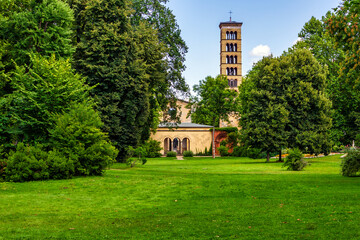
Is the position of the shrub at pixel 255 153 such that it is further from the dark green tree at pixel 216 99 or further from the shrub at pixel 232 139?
the shrub at pixel 232 139

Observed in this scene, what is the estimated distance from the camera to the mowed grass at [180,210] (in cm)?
666

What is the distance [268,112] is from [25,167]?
72.8 feet

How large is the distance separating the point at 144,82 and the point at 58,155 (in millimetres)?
11582

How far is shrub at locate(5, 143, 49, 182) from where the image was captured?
14.8m

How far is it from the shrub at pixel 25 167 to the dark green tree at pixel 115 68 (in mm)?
9461

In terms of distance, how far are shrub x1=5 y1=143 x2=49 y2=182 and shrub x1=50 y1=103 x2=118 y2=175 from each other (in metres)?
1.30

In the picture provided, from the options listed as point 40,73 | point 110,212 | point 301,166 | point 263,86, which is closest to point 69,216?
point 110,212

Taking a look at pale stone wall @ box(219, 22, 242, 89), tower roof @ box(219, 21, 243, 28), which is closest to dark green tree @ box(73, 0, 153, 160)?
pale stone wall @ box(219, 22, 242, 89)

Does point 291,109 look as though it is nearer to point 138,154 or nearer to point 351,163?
point 138,154

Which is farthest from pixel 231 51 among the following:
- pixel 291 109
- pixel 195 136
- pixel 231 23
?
pixel 291 109

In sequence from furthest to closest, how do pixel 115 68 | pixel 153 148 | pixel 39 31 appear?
1. pixel 153 148
2. pixel 115 68
3. pixel 39 31

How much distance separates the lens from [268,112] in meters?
32.1

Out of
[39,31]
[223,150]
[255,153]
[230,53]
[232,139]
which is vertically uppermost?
[230,53]

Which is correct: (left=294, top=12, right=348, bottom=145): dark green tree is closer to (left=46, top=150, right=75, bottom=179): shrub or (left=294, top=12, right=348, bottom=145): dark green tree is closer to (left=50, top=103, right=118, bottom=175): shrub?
(left=50, top=103, right=118, bottom=175): shrub
